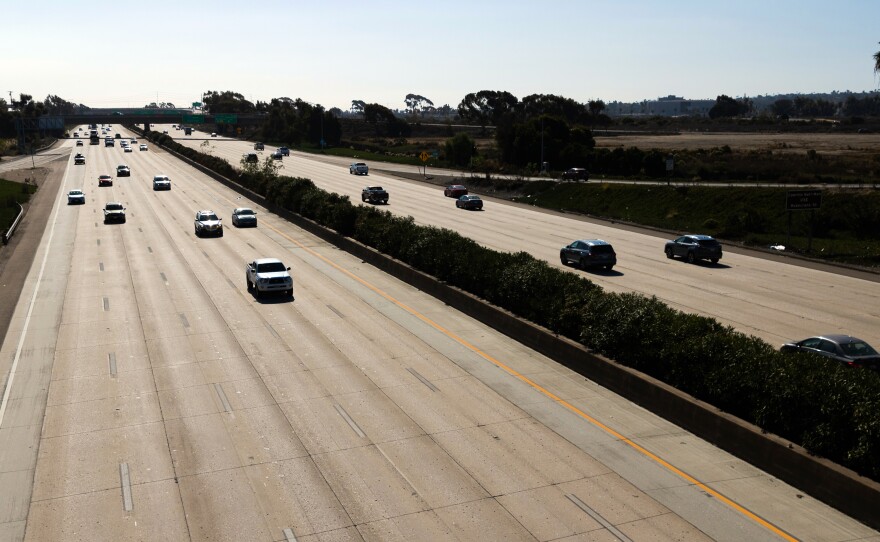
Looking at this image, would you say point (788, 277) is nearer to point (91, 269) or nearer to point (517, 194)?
point (91, 269)

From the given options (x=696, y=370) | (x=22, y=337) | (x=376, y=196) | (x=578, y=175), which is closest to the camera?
(x=696, y=370)

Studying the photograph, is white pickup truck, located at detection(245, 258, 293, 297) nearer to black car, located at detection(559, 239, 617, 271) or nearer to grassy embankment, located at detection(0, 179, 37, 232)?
black car, located at detection(559, 239, 617, 271)

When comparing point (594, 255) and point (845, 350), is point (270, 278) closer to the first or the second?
point (594, 255)

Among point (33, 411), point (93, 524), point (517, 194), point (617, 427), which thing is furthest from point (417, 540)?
point (517, 194)

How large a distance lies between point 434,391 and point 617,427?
5.10 meters

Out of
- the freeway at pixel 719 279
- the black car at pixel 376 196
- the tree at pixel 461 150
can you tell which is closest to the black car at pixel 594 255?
the freeway at pixel 719 279

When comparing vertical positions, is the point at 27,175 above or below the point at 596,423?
above

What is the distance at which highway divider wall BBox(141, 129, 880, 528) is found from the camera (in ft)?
48.2

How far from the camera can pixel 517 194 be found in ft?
265

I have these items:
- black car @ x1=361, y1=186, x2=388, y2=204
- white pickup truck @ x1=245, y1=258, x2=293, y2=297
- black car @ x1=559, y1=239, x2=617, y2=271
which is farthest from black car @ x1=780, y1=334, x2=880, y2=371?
black car @ x1=361, y1=186, x2=388, y2=204

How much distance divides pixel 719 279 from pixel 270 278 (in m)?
21.0

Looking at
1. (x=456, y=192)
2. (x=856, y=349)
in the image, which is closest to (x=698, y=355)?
(x=856, y=349)

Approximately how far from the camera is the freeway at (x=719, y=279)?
29750 mm

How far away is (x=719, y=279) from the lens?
126 feet
